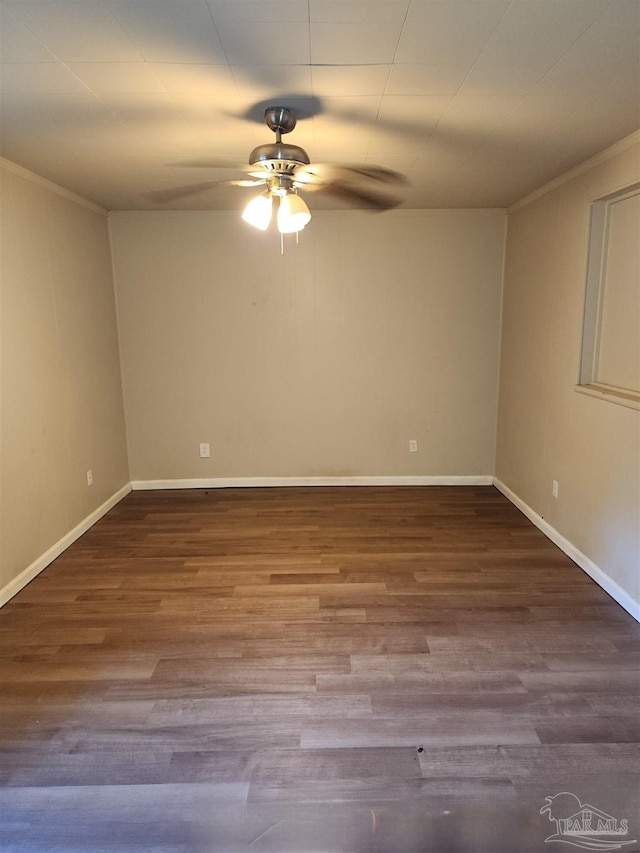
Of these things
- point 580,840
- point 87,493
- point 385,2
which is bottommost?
point 580,840

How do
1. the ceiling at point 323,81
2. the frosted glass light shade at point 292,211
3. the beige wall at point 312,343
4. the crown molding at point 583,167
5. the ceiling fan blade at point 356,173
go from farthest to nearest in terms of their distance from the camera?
the beige wall at point 312,343, the ceiling fan blade at point 356,173, the crown molding at point 583,167, the frosted glass light shade at point 292,211, the ceiling at point 323,81

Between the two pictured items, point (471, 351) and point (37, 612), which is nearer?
point (37, 612)

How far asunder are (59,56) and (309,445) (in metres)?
3.19

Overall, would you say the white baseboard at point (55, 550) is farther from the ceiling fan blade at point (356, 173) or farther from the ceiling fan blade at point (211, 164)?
the ceiling fan blade at point (356, 173)

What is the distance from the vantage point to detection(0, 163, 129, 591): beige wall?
2.75m

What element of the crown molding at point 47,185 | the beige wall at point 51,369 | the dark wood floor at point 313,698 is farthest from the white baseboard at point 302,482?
the crown molding at point 47,185

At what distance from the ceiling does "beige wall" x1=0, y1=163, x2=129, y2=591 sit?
1.71 ft

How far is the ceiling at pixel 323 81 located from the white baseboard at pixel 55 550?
2.27 meters

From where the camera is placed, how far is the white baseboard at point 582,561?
99.5 inches

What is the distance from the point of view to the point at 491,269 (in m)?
4.12

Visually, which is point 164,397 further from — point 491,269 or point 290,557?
point 491,269

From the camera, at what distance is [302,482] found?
14.6 ft

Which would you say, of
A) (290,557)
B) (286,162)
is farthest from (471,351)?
(286,162)
